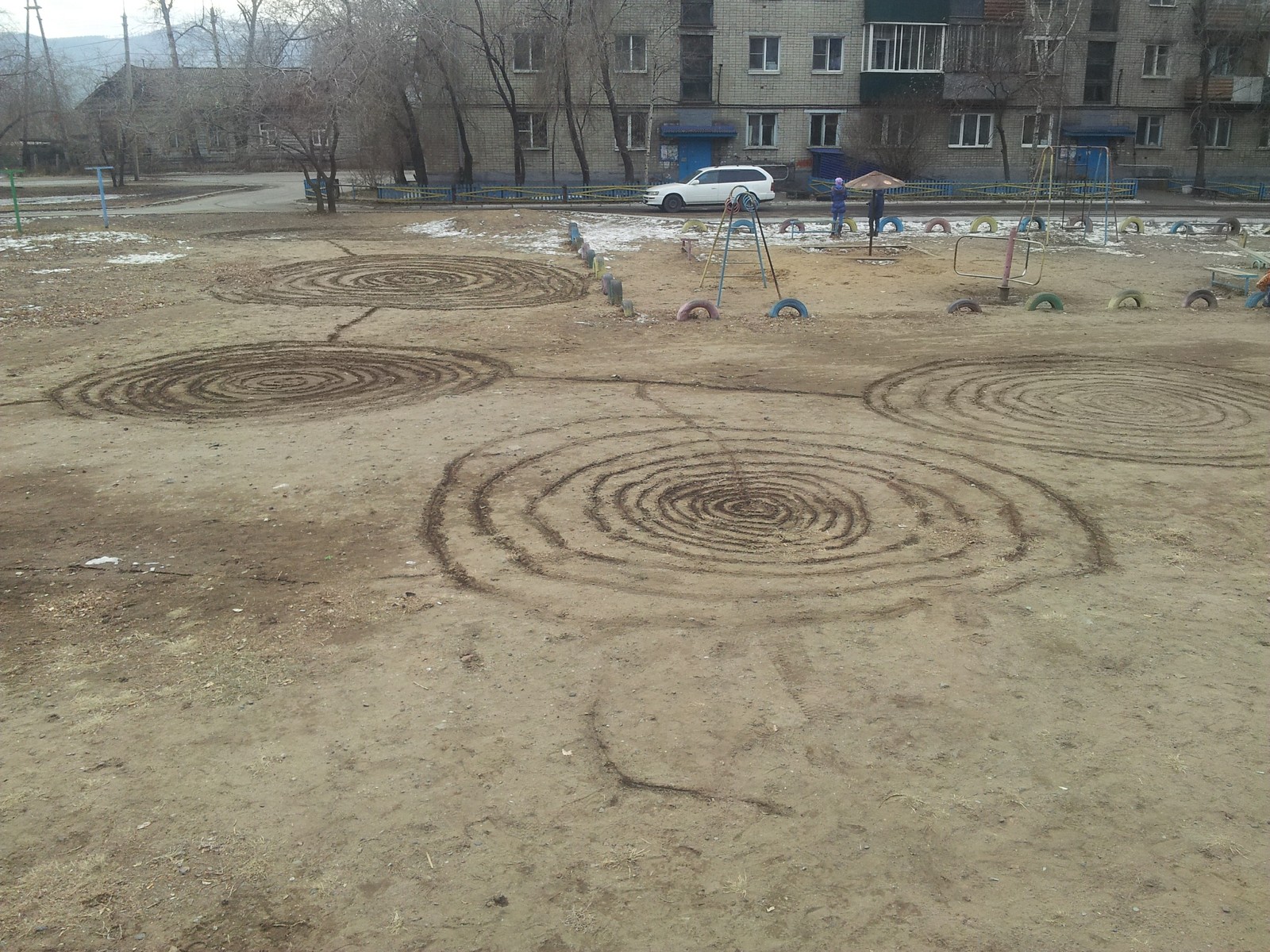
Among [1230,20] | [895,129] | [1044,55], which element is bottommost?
[895,129]

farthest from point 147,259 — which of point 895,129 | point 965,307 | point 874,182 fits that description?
point 895,129

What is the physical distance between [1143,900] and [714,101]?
1638 inches

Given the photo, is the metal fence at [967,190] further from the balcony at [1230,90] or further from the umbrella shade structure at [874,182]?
the umbrella shade structure at [874,182]

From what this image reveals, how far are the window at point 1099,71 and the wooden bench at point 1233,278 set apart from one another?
27.0 m

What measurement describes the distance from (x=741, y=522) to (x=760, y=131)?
38.3 meters

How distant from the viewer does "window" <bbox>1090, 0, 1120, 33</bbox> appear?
140ft

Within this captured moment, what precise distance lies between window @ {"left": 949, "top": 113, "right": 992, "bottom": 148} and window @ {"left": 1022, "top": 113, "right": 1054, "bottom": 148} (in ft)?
5.13

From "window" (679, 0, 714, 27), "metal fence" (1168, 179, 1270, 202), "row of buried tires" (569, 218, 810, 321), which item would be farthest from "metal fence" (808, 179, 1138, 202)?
"row of buried tires" (569, 218, 810, 321)

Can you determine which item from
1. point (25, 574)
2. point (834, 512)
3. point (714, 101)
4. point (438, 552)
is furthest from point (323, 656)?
point (714, 101)

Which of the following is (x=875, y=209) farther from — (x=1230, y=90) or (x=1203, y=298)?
(x=1230, y=90)

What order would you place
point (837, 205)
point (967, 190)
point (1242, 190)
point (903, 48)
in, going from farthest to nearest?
point (1242, 190), point (903, 48), point (967, 190), point (837, 205)

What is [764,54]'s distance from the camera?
42000mm

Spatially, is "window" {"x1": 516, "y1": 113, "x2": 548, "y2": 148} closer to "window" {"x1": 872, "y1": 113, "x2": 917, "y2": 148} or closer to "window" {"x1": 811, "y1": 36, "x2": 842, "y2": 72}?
"window" {"x1": 811, "y1": 36, "x2": 842, "y2": 72}

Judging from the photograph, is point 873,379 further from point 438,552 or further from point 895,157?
point 895,157
